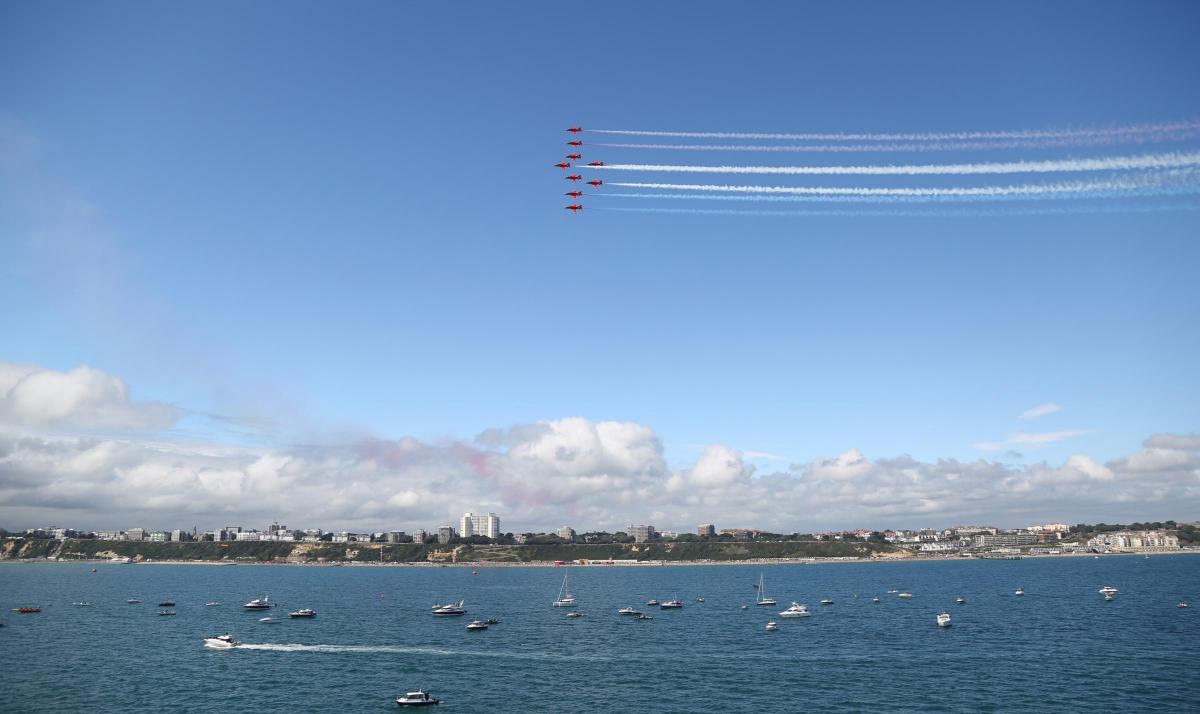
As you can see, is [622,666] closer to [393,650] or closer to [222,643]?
[393,650]

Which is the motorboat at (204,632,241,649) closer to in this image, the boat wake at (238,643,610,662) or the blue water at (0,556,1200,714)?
the boat wake at (238,643,610,662)

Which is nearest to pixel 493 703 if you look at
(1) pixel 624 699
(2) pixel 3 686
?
(1) pixel 624 699

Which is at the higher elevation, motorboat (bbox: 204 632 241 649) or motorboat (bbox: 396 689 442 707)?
motorboat (bbox: 396 689 442 707)

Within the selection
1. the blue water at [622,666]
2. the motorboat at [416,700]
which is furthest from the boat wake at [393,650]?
the motorboat at [416,700]

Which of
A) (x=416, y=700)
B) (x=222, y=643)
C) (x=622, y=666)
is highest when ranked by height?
(x=416, y=700)

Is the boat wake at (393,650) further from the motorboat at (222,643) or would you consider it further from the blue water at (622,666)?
the motorboat at (222,643)

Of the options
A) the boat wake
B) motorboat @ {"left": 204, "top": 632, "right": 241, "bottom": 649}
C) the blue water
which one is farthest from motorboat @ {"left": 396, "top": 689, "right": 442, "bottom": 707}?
motorboat @ {"left": 204, "top": 632, "right": 241, "bottom": 649}

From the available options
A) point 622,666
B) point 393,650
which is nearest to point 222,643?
point 393,650

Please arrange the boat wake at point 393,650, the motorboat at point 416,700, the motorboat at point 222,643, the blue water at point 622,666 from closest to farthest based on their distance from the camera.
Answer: the motorboat at point 416,700, the blue water at point 622,666, the boat wake at point 393,650, the motorboat at point 222,643
